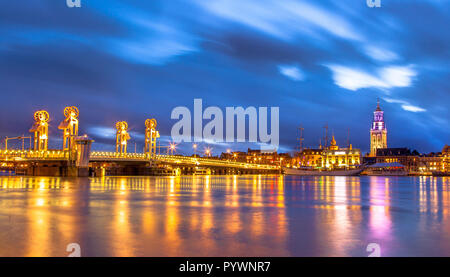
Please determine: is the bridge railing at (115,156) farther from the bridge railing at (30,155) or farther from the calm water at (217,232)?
the calm water at (217,232)

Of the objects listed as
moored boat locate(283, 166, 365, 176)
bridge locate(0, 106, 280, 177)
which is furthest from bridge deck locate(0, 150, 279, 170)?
moored boat locate(283, 166, 365, 176)

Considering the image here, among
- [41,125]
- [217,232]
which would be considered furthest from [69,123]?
[217,232]

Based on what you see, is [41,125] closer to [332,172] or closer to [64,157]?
[64,157]

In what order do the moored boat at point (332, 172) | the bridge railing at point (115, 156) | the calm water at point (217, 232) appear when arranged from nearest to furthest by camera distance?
the calm water at point (217, 232), the bridge railing at point (115, 156), the moored boat at point (332, 172)

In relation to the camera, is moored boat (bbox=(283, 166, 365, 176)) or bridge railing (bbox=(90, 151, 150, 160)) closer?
bridge railing (bbox=(90, 151, 150, 160))

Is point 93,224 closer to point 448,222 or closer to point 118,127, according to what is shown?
point 448,222

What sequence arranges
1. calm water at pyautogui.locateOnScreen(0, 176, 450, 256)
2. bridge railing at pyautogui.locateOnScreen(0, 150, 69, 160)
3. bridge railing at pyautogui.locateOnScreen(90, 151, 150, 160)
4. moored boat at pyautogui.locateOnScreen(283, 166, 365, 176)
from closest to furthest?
calm water at pyautogui.locateOnScreen(0, 176, 450, 256) < bridge railing at pyautogui.locateOnScreen(0, 150, 69, 160) < bridge railing at pyautogui.locateOnScreen(90, 151, 150, 160) < moored boat at pyautogui.locateOnScreen(283, 166, 365, 176)

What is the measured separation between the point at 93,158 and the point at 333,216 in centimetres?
8751

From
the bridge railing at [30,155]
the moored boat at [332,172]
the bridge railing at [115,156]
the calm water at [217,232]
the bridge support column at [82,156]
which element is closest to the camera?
the calm water at [217,232]

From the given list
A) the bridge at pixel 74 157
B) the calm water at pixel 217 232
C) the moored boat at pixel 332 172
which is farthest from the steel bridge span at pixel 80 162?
the calm water at pixel 217 232

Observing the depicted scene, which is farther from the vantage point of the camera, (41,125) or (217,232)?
(41,125)

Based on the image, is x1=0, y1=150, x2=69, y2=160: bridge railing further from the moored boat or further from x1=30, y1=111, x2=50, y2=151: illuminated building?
the moored boat
